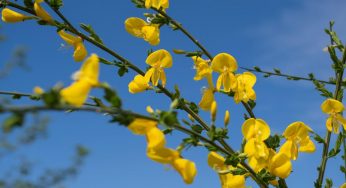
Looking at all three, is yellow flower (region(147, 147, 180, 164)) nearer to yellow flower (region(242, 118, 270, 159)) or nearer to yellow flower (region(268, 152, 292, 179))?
yellow flower (region(242, 118, 270, 159))

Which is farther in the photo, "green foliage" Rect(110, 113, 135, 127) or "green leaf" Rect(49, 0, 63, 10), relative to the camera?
"green leaf" Rect(49, 0, 63, 10)

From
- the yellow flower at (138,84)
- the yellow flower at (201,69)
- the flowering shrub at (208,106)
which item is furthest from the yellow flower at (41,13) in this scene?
the yellow flower at (201,69)

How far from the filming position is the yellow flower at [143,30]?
6.93 ft

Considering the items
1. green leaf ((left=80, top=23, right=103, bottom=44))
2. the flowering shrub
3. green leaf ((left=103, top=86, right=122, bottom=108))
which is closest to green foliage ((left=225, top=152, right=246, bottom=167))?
the flowering shrub

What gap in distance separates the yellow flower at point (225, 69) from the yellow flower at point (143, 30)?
41cm

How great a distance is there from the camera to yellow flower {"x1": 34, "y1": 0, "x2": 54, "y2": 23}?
5.80ft

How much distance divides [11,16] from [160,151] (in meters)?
1.14

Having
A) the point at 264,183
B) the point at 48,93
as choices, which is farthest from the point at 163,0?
the point at 48,93

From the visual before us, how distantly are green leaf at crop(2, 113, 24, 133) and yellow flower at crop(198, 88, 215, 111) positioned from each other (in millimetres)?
954

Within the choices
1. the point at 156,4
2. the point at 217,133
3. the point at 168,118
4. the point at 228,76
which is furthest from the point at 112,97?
the point at 156,4

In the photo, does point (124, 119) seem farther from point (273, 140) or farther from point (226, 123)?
point (273, 140)

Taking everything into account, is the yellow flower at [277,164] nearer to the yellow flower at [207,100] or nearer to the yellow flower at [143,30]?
the yellow flower at [207,100]

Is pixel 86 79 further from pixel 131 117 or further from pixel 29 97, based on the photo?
pixel 29 97

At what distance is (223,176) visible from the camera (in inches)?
62.0
